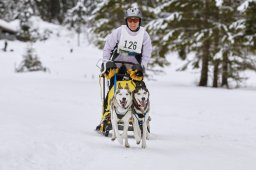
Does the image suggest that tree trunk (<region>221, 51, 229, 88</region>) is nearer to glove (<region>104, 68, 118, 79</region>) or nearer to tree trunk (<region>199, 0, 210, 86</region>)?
tree trunk (<region>199, 0, 210, 86</region>)

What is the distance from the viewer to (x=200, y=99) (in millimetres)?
15500

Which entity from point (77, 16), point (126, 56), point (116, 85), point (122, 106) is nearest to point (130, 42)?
point (126, 56)

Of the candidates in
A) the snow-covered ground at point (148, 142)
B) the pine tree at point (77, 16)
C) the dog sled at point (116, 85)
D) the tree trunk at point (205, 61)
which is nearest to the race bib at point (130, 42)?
the dog sled at point (116, 85)

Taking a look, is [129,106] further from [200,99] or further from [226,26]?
[226,26]

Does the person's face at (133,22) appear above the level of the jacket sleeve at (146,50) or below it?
Result: above

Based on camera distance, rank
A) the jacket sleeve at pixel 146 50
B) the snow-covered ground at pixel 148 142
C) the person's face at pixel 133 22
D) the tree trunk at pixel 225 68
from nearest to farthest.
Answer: the snow-covered ground at pixel 148 142 → the person's face at pixel 133 22 → the jacket sleeve at pixel 146 50 → the tree trunk at pixel 225 68

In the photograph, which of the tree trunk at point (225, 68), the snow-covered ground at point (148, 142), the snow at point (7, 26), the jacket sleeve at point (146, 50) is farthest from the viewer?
the snow at point (7, 26)

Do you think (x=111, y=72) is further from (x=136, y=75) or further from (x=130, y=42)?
(x=130, y=42)

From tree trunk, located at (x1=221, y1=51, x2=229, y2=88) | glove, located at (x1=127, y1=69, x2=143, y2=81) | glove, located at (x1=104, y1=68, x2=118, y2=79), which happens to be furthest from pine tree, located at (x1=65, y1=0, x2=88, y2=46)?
glove, located at (x1=127, y1=69, x2=143, y2=81)

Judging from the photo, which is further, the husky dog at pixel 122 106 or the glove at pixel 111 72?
the glove at pixel 111 72

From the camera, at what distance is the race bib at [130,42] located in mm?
6859

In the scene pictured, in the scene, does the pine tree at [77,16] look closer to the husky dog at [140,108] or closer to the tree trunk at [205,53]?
the tree trunk at [205,53]

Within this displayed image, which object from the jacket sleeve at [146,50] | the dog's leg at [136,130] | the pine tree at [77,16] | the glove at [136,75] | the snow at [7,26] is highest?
the pine tree at [77,16]

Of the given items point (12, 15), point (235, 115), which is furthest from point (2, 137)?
point (12, 15)
